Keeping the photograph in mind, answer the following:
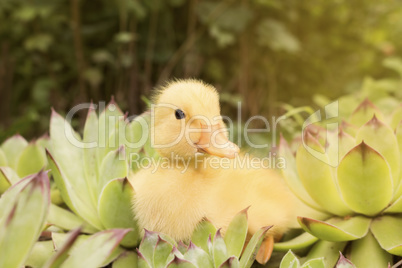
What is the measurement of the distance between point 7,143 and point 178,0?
5.12 feet

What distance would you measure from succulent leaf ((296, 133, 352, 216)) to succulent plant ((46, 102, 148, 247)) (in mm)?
305

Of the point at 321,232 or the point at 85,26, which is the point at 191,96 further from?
the point at 85,26

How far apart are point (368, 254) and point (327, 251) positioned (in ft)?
0.22

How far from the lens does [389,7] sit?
8.56 feet

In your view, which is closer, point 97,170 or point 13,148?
point 97,170

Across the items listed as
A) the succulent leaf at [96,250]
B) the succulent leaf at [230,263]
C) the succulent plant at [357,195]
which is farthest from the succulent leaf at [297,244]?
the succulent leaf at [96,250]

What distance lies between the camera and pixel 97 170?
32.5 inches

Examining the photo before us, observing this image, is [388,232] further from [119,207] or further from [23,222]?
[23,222]

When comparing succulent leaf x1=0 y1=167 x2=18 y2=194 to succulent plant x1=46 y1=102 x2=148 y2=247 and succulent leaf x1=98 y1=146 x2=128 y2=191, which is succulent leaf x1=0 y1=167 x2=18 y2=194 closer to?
succulent plant x1=46 y1=102 x2=148 y2=247

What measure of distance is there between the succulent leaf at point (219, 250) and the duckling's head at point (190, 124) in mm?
141

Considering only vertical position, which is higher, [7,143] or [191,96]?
[191,96]

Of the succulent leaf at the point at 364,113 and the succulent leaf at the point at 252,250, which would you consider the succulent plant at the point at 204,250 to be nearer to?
the succulent leaf at the point at 252,250

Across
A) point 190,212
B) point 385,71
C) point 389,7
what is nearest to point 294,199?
point 190,212

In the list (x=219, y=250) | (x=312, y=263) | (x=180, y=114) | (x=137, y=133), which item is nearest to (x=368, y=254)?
(x=312, y=263)
